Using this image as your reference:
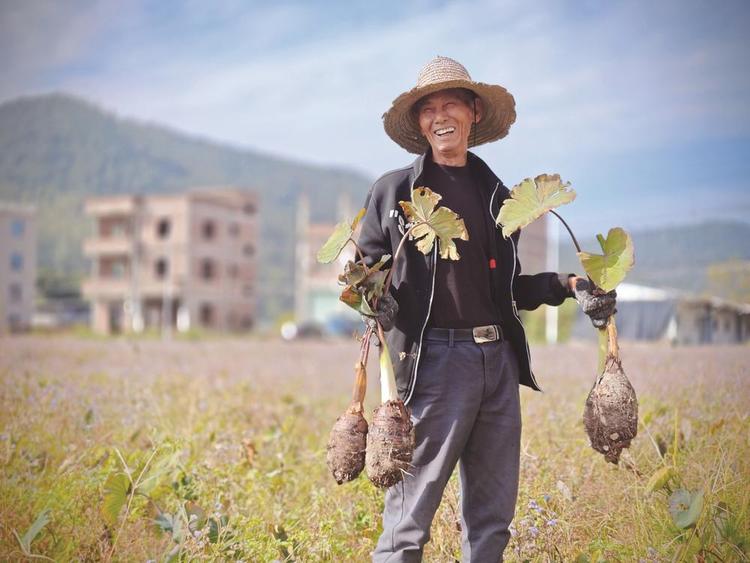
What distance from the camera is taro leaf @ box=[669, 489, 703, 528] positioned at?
3.08 meters

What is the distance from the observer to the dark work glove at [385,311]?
9.65ft

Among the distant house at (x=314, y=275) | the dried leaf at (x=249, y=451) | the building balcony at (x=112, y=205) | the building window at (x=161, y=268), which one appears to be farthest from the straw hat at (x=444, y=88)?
the distant house at (x=314, y=275)

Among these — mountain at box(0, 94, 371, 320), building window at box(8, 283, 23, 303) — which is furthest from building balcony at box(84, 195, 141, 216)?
building window at box(8, 283, 23, 303)

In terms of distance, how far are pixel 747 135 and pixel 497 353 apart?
3.62 metres

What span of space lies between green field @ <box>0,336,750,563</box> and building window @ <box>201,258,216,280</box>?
48064 millimetres

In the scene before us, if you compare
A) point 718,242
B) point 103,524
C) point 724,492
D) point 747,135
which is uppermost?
point 747,135

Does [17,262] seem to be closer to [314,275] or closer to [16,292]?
[16,292]

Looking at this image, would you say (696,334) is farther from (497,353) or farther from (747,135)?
(497,353)

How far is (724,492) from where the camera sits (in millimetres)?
3422

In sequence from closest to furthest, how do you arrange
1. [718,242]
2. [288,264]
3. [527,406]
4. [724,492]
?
[724,492] → [527,406] → [718,242] → [288,264]

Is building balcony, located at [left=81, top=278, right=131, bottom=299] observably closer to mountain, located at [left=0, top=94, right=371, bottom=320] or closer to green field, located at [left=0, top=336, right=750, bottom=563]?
mountain, located at [left=0, top=94, right=371, bottom=320]

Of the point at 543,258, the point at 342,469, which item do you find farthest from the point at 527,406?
the point at 543,258

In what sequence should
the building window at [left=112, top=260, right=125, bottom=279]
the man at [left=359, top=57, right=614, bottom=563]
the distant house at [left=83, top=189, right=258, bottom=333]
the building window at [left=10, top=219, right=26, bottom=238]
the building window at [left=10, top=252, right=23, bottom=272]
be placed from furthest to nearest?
the building window at [left=112, top=260, right=125, bottom=279], the distant house at [left=83, top=189, right=258, bottom=333], the building window at [left=10, top=252, right=23, bottom=272], the building window at [left=10, top=219, right=26, bottom=238], the man at [left=359, top=57, right=614, bottom=563]

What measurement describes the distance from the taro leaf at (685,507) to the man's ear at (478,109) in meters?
1.84
